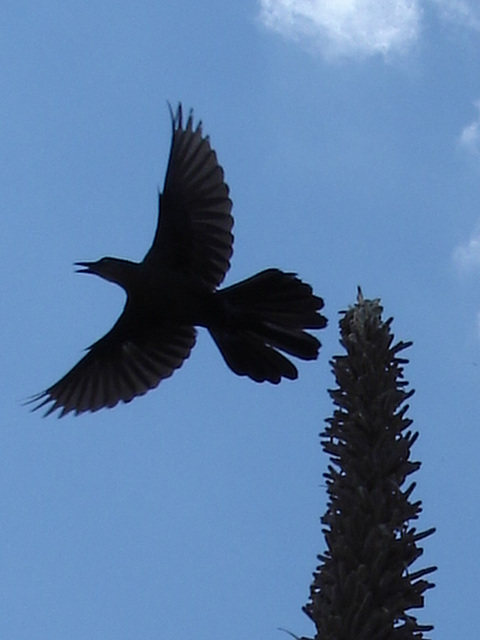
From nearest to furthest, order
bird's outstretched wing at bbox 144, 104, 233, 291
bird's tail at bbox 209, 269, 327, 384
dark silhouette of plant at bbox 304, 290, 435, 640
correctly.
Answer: dark silhouette of plant at bbox 304, 290, 435, 640 → bird's tail at bbox 209, 269, 327, 384 → bird's outstretched wing at bbox 144, 104, 233, 291

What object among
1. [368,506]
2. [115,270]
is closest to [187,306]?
[115,270]

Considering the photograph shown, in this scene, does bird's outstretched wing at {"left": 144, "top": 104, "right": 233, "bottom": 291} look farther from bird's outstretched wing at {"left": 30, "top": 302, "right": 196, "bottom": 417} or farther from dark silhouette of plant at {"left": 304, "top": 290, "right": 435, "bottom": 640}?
A: dark silhouette of plant at {"left": 304, "top": 290, "right": 435, "bottom": 640}

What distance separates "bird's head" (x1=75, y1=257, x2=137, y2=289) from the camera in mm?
7223

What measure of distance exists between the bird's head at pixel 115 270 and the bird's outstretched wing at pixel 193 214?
23 centimetres

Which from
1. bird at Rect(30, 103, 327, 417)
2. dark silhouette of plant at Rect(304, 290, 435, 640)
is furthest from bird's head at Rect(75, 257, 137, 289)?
dark silhouette of plant at Rect(304, 290, 435, 640)

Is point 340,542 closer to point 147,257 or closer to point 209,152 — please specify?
point 147,257

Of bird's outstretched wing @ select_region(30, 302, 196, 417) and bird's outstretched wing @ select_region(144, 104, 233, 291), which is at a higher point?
bird's outstretched wing @ select_region(144, 104, 233, 291)

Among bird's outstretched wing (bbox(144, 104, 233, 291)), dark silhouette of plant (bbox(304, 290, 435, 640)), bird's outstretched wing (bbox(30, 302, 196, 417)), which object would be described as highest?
bird's outstretched wing (bbox(144, 104, 233, 291))

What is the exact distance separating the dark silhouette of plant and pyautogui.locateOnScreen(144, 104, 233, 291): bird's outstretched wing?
381 centimetres

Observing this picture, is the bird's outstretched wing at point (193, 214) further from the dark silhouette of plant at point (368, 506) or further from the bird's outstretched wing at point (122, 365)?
the dark silhouette of plant at point (368, 506)

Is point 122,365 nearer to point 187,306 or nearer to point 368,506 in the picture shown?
point 187,306

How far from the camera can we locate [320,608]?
10.0ft

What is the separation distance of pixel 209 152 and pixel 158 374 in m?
1.55

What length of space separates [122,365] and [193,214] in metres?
1.12
